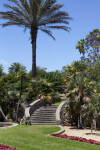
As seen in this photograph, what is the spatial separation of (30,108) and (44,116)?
168 cm

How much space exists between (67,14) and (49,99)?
491 inches

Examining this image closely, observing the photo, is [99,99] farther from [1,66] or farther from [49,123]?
[1,66]

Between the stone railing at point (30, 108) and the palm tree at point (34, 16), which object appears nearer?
the stone railing at point (30, 108)

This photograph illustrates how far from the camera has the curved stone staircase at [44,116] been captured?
1847 centimetres

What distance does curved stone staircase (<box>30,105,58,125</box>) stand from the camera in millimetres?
18469

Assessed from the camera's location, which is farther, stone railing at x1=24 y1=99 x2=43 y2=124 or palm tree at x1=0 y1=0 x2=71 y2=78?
palm tree at x1=0 y1=0 x2=71 y2=78

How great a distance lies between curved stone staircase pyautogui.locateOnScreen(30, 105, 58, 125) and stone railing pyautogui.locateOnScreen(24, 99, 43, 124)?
361 mm

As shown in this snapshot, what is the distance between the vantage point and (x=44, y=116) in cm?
1936

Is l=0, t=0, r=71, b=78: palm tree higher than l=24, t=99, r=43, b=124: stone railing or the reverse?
higher

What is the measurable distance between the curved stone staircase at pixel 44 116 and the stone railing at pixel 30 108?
14.2 inches

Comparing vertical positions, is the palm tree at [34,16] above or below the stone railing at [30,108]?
above

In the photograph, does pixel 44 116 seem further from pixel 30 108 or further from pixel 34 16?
pixel 34 16

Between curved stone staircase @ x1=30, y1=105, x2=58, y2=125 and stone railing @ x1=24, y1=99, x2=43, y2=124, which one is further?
curved stone staircase @ x1=30, y1=105, x2=58, y2=125

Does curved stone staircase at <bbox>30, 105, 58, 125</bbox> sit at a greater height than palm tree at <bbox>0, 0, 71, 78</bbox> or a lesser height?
lesser
